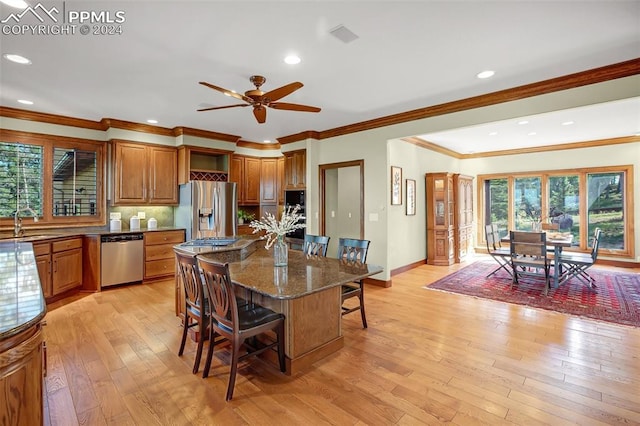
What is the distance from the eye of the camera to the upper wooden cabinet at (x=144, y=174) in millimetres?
5078

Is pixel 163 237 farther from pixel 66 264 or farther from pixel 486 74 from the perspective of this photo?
pixel 486 74

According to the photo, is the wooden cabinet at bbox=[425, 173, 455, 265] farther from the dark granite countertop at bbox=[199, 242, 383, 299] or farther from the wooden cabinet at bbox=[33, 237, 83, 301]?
the wooden cabinet at bbox=[33, 237, 83, 301]

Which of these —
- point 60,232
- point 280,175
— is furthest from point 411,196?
point 60,232

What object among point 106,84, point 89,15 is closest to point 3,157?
point 106,84

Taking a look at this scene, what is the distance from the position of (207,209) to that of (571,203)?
839 cm

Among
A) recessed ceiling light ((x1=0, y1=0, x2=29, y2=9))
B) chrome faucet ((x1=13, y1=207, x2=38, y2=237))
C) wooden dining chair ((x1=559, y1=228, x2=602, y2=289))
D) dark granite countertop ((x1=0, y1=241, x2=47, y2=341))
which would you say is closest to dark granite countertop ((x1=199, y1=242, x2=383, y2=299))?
dark granite countertop ((x1=0, y1=241, x2=47, y2=341))

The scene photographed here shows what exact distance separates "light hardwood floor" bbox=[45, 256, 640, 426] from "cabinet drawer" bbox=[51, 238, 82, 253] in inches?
40.8

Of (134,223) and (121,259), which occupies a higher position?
(134,223)

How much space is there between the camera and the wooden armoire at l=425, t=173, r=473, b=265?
22.1ft

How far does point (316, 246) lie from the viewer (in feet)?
12.5

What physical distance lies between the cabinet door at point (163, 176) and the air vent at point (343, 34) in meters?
4.36

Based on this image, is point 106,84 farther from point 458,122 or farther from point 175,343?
point 458,122

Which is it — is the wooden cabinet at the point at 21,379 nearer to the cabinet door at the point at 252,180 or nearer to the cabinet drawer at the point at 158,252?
the cabinet drawer at the point at 158,252

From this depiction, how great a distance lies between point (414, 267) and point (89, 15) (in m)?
6.26
